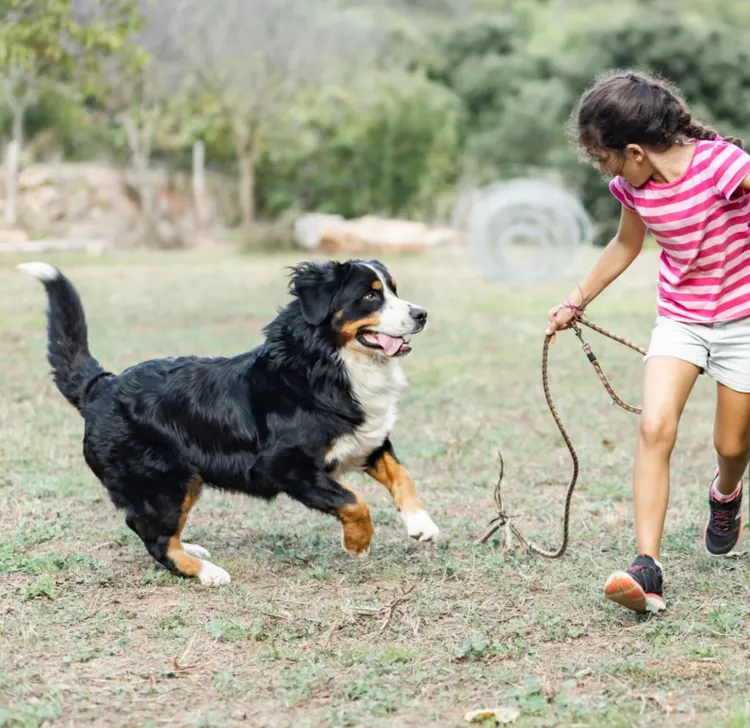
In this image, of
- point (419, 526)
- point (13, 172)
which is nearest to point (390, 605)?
point (419, 526)

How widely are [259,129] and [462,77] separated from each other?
512 inches

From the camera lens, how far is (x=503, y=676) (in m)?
3.30

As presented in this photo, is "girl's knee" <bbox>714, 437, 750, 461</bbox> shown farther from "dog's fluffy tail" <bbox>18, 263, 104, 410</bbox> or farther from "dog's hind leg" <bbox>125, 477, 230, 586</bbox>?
Result: "dog's fluffy tail" <bbox>18, 263, 104, 410</bbox>

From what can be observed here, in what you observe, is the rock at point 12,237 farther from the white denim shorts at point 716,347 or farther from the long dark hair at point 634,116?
the white denim shorts at point 716,347

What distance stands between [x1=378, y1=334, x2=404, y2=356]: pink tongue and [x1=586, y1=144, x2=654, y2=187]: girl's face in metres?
1.16

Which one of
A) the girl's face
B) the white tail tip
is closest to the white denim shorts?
the girl's face

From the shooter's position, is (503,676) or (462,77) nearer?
(503,676)

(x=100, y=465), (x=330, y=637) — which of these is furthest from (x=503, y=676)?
(x=100, y=465)

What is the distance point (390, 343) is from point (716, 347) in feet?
4.39

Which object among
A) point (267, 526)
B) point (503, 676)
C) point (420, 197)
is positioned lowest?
point (420, 197)

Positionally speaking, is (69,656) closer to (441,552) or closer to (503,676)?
(503,676)

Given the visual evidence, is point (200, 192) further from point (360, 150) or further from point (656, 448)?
point (656, 448)

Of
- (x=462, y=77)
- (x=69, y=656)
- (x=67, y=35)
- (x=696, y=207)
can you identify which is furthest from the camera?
(x=462, y=77)

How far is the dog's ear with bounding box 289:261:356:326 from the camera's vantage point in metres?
4.56
